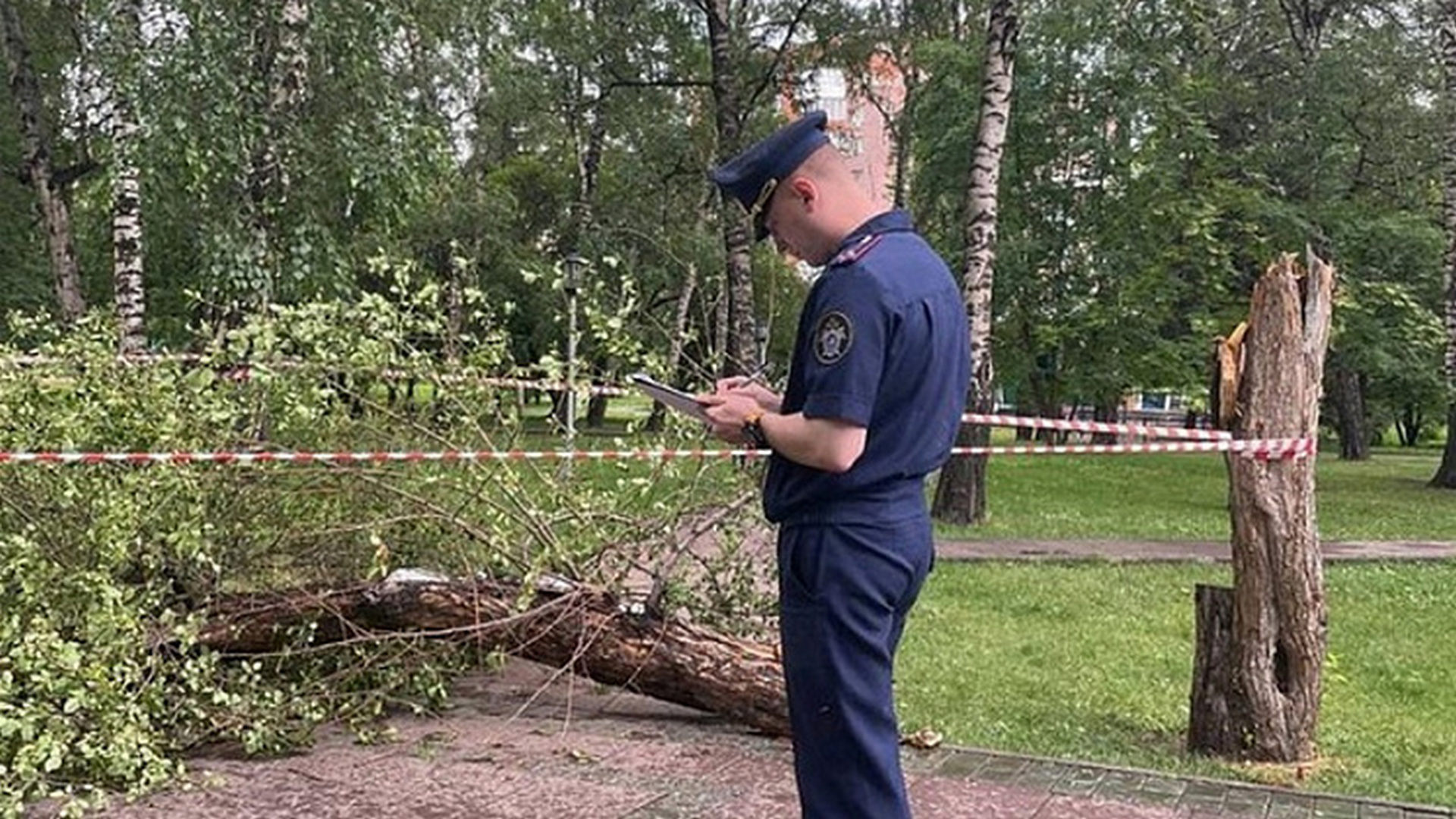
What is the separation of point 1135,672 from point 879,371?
4816 millimetres

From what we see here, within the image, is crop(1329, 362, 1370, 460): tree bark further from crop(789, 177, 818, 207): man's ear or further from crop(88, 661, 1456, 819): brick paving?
crop(789, 177, 818, 207): man's ear

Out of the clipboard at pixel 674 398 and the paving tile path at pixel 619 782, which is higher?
the clipboard at pixel 674 398

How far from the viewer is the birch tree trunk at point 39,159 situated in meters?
16.3

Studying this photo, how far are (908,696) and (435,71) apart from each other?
72.3ft

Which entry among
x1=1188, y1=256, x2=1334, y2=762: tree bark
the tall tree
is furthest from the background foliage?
x1=1188, y1=256, x2=1334, y2=762: tree bark

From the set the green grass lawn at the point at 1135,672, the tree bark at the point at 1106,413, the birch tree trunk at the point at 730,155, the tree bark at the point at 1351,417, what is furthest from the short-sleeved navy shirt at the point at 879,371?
the tree bark at the point at 1351,417

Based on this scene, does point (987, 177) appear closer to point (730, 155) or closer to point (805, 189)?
point (730, 155)

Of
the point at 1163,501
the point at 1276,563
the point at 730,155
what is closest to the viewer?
the point at 1276,563

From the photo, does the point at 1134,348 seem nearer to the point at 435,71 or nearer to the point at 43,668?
the point at 435,71

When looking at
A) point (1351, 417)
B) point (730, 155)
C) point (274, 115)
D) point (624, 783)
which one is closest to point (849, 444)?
point (624, 783)

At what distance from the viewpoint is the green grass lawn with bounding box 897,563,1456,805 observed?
213 inches

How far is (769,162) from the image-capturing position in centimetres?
286

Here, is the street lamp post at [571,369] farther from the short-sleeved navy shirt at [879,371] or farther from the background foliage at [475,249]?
the short-sleeved navy shirt at [879,371]

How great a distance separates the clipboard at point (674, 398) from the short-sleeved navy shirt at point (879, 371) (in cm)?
25
